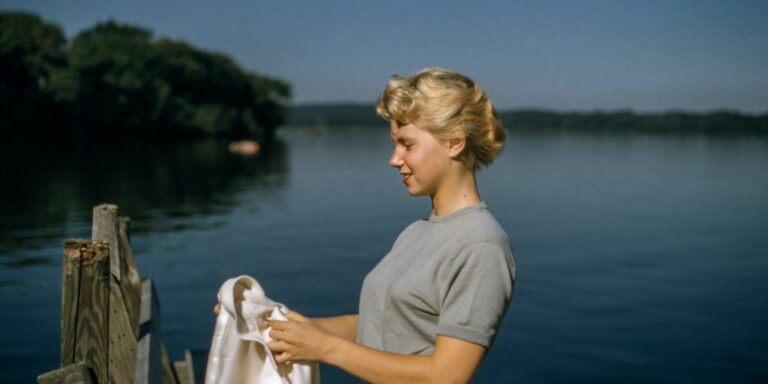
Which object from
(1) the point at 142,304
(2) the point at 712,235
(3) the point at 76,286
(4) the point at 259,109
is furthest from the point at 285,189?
(4) the point at 259,109

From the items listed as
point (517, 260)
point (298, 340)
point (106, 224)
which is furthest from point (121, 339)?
point (517, 260)

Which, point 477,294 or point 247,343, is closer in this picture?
point 477,294

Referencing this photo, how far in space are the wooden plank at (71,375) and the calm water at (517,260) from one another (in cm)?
667

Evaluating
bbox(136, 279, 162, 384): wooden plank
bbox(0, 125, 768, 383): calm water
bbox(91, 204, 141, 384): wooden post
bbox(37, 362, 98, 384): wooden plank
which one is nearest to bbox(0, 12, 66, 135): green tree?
bbox(0, 125, 768, 383): calm water

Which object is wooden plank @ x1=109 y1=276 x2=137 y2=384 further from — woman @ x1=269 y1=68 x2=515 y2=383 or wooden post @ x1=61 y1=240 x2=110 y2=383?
woman @ x1=269 y1=68 x2=515 y2=383

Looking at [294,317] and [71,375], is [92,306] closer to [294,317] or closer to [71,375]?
[71,375]

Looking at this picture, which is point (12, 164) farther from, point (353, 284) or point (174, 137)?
point (174, 137)

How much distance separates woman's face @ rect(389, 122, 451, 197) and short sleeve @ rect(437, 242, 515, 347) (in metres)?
0.33

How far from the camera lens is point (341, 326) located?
3178 millimetres

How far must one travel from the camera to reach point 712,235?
2420 centimetres

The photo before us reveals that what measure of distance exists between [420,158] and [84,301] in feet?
5.42

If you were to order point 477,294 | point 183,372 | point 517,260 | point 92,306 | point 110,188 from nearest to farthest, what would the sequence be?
point 477,294 → point 92,306 → point 183,372 → point 517,260 → point 110,188

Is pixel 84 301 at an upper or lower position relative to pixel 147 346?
upper

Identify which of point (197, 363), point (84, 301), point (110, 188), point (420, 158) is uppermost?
point (420, 158)
